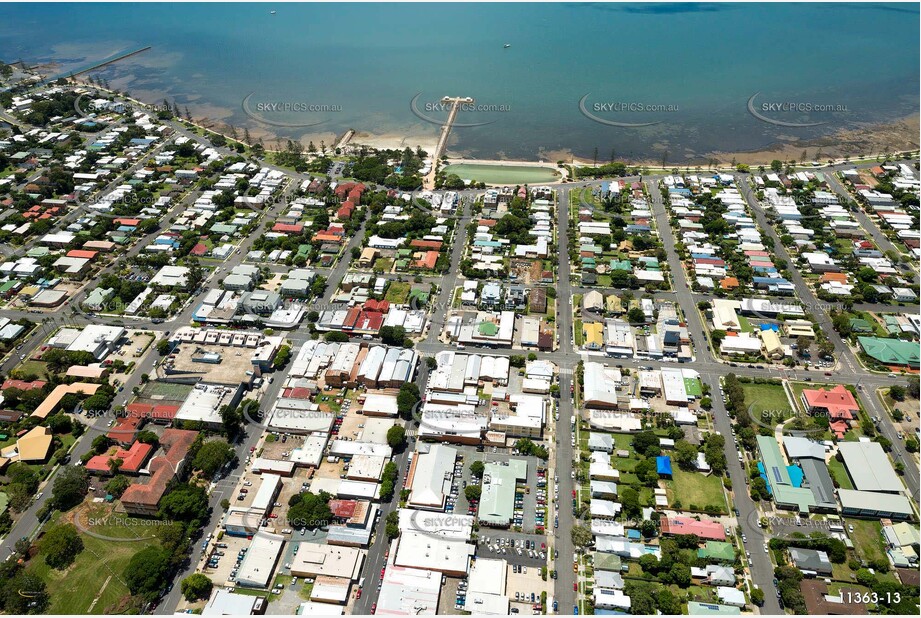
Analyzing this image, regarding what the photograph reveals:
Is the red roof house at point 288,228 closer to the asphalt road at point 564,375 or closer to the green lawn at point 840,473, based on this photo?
the asphalt road at point 564,375

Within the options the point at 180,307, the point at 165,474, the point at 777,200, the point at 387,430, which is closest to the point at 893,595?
the point at 387,430

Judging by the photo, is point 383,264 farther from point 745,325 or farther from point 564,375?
point 745,325

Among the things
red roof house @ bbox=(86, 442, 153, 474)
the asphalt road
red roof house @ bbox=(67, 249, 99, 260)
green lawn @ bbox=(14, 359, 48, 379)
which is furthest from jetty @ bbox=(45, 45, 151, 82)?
red roof house @ bbox=(86, 442, 153, 474)

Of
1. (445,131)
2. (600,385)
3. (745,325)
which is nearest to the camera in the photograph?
(600,385)

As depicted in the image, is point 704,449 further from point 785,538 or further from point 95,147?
point 95,147

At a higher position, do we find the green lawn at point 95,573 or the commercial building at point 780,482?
the commercial building at point 780,482
